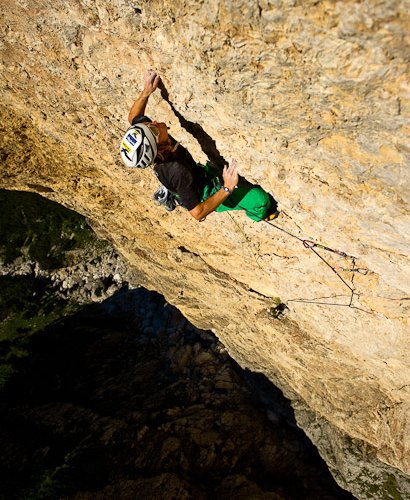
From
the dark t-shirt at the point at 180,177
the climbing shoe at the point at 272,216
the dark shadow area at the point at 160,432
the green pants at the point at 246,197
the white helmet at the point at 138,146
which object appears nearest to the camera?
the white helmet at the point at 138,146

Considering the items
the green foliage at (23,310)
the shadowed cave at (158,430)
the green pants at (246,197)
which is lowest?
the green foliage at (23,310)

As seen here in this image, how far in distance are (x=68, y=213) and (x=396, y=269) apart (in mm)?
25670

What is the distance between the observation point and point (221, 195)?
486 centimetres

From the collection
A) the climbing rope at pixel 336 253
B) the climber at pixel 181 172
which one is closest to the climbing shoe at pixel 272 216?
the climber at pixel 181 172

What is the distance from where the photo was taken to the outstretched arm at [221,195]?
4758 mm

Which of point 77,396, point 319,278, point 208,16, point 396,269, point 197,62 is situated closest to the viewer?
point 208,16

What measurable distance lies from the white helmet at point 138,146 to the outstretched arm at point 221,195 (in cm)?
91

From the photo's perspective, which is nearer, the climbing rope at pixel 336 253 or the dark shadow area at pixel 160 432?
the climbing rope at pixel 336 253

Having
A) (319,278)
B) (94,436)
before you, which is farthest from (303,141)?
(94,436)

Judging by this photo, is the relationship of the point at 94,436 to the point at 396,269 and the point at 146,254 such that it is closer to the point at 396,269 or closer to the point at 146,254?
the point at 146,254

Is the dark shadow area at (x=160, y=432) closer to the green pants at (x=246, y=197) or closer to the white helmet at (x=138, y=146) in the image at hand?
the green pants at (x=246, y=197)

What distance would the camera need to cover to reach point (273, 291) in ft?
25.1

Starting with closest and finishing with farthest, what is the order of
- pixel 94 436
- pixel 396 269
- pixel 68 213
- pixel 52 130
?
pixel 396 269 < pixel 52 130 < pixel 94 436 < pixel 68 213

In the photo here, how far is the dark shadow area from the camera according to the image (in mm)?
10016
